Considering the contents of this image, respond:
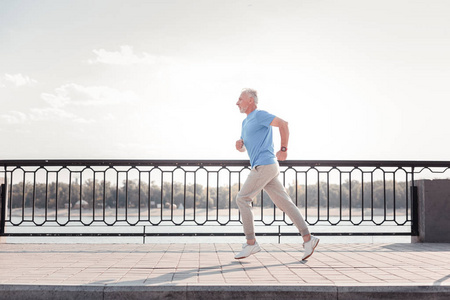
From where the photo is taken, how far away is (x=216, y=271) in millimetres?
4906

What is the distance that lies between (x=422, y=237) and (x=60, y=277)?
6.31m

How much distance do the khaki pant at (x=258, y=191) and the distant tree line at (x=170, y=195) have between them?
2.32 m

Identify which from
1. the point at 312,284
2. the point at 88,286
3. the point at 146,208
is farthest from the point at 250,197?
the point at 146,208

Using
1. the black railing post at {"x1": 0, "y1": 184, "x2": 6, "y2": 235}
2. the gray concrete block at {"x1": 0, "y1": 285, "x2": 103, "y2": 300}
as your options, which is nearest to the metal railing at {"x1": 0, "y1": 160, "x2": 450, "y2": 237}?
the black railing post at {"x1": 0, "y1": 184, "x2": 6, "y2": 235}

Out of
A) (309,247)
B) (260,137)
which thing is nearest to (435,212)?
(309,247)

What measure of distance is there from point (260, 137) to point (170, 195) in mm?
3151

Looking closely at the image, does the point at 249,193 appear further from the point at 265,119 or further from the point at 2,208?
the point at 2,208

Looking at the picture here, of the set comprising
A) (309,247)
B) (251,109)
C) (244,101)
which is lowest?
(309,247)

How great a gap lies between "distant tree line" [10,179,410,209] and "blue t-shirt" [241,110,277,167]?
8.16 feet

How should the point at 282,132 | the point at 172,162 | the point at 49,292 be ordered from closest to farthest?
1. the point at 49,292
2. the point at 282,132
3. the point at 172,162

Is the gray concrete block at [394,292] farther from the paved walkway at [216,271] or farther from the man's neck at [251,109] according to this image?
the man's neck at [251,109]

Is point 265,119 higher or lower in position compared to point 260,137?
higher

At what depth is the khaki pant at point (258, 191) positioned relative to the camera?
5.77 m

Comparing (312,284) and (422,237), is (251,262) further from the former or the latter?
(422,237)
